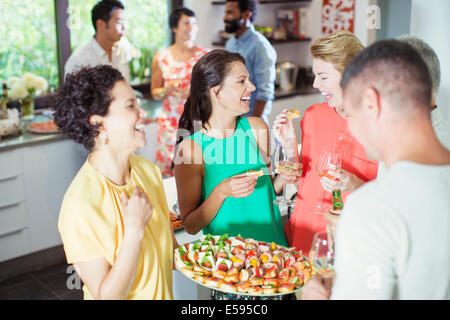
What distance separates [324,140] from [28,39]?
3.11 m

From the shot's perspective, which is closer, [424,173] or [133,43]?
[424,173]

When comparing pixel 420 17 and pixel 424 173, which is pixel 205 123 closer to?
pixel 424 173

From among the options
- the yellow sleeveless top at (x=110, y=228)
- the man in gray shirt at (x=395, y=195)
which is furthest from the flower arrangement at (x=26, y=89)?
the man in gray shirt at (x=395, y=195)

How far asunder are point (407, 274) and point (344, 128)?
1.11 metres

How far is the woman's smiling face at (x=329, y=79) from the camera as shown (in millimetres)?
2018

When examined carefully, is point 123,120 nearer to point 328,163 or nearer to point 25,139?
point 328,163

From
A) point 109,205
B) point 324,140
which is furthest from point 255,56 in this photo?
point 109,205

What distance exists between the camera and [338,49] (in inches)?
78.7

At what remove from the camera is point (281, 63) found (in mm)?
5812

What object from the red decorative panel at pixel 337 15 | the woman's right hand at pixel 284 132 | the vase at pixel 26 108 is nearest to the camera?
the woman's right hand at pixel 284 132

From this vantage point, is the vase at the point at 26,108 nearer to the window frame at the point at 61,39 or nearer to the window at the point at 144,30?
the window frame at the point at 61,39

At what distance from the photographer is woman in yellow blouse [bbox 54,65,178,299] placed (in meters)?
1.42

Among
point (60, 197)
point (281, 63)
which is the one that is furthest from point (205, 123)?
point (281, 63)

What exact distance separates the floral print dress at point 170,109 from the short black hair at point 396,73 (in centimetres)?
323
